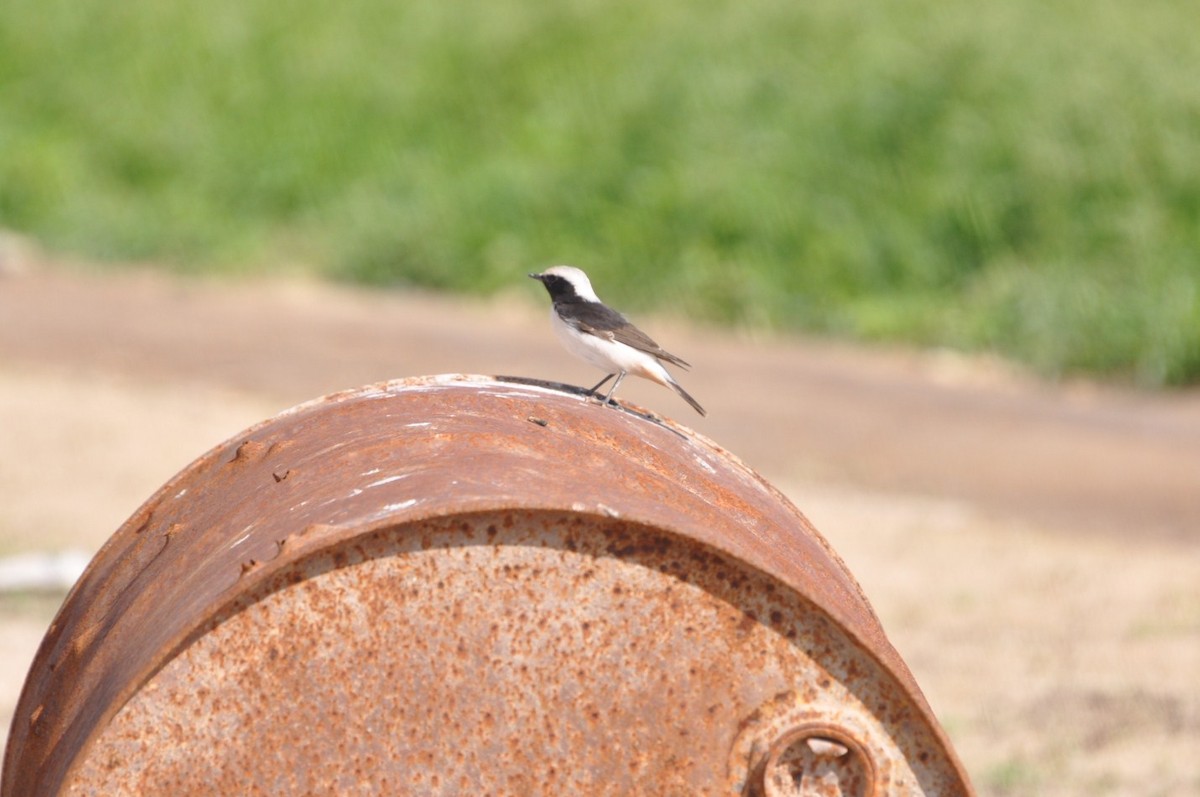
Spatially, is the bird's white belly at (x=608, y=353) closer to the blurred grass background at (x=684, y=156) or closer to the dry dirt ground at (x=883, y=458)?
the dry dirt ground at (x=883, y=458)

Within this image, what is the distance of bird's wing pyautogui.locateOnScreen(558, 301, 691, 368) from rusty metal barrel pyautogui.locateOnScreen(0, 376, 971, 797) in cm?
117

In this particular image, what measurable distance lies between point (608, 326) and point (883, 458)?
5.84 m

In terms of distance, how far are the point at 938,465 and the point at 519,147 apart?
6946 mm

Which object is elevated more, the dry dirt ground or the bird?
→ the dry dirt ground

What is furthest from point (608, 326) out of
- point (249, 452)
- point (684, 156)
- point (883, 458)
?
point (684, 156)

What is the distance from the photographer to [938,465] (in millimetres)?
9305

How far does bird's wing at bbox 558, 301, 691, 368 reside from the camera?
375 centimetres

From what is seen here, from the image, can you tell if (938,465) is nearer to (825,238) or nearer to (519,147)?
(825,238)

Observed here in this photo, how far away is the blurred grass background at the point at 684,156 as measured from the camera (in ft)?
40.4

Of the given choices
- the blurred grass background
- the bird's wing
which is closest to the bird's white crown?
the bird's wing

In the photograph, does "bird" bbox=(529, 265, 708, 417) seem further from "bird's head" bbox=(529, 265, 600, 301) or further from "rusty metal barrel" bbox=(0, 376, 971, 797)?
"rusty metal barrel" bbox=(0, 376, 971, 797)

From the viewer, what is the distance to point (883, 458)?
938 cm

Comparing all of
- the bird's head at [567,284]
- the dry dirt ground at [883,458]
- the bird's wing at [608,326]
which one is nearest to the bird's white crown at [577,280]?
the bird's head at [567,284]

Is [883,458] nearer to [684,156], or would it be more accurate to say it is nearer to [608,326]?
[684,156]
